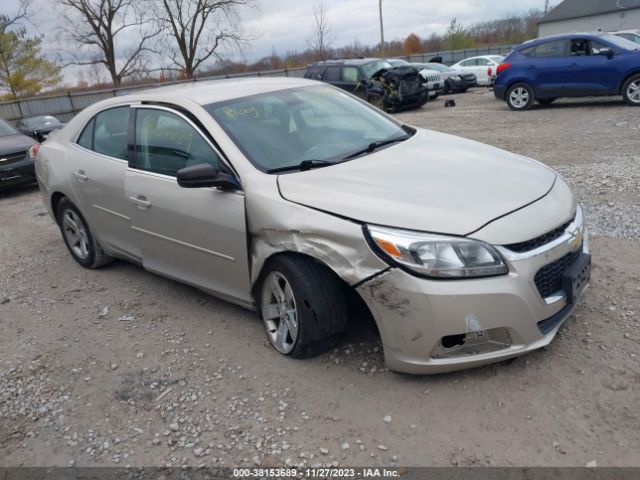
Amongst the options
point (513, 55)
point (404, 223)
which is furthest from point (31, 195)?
point (513, 55)

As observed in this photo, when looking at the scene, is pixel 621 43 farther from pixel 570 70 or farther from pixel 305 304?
pixel 305 304

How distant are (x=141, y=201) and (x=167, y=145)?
0.45 m

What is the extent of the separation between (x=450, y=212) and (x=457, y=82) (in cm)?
2013

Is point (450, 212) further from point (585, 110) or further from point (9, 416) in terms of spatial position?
point (585, 110)

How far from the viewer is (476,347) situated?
2.85 metres

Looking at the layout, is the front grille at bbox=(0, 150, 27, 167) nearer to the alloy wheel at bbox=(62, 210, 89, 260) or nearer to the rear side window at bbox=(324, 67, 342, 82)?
the alloy wheel at bbox=(62, 210, 89, 260)

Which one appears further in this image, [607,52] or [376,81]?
[376,81]

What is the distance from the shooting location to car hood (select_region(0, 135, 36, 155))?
9789mm

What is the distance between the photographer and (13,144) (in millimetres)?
10016

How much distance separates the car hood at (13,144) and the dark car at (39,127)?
407 cm

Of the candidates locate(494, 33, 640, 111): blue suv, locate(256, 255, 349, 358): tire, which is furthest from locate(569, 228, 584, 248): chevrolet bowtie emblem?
locate(494, 33, 640, 111): blue suv

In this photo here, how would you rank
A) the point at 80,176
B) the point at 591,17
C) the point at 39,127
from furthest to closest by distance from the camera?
the point at 591,17, the point at 39,127, the point at 80,176

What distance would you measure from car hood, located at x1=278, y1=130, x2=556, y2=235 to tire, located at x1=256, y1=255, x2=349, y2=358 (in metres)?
0.37

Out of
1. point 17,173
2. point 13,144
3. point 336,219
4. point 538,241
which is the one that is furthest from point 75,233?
point 13,144
